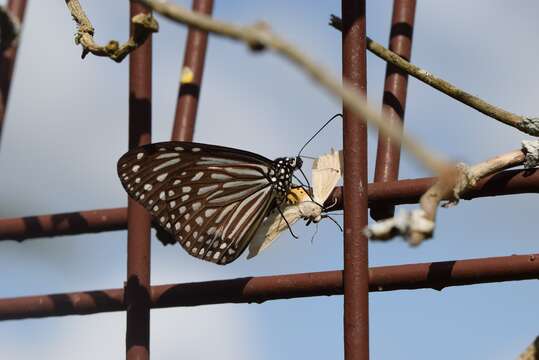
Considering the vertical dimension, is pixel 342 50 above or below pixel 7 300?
above

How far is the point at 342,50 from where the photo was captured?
1.24m

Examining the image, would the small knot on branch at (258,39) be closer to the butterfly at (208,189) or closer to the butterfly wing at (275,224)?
the butterfly wing at (275,224)

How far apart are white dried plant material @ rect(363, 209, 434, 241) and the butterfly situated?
108cm

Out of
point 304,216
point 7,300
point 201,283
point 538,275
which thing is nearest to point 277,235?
point 304,216

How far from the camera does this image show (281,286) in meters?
1.26

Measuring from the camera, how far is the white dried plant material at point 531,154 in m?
1.19

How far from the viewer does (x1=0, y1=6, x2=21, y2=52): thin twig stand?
0.83m

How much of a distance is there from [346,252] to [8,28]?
0.50m

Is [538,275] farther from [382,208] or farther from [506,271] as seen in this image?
[382,208]

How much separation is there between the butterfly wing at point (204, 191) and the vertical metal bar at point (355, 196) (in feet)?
1.85

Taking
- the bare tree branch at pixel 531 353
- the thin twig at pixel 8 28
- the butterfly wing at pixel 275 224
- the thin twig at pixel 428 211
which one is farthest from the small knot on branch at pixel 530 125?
the thin twig at pixel 8 28

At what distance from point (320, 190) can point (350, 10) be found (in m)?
0.35

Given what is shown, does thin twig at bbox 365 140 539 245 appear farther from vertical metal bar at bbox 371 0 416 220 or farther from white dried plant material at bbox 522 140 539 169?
vertical metal bar at bbox 371 0 416 220

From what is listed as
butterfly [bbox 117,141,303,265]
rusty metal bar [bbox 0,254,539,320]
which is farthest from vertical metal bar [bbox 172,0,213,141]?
rusty metal bar [bbox 0,254,539,320]
